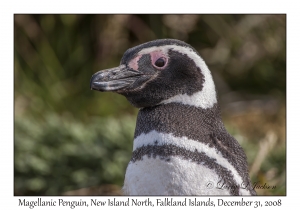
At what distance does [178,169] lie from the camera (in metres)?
1.47

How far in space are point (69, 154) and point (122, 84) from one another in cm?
178

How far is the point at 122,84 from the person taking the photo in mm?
1561

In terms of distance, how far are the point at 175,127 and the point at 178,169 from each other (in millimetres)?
116

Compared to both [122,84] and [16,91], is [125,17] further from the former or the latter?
[122,84]

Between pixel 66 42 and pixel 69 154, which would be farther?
pixel 66 42

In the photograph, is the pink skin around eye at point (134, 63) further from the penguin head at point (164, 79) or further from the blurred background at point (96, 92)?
the blurred background at point (96, 92)

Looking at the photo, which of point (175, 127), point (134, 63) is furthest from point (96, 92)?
point (175, 127)

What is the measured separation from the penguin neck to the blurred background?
1678 millimetres

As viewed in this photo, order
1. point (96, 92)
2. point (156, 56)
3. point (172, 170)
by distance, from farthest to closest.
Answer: point (96, 92)
point (156, 56)
point (172, 170)

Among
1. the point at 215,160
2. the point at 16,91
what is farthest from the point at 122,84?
the point at 16,91

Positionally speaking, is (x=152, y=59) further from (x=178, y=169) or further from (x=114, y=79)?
(x=178, y=169)

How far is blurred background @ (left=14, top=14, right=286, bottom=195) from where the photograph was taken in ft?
10.8

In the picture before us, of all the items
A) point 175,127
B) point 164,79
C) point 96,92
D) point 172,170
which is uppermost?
point 96,92

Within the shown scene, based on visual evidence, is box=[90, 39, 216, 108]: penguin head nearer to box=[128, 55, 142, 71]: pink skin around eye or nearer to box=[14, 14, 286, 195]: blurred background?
box=[128, 55, 142, 71]: pink skin around eye
